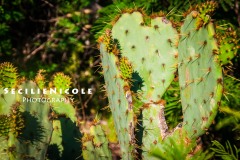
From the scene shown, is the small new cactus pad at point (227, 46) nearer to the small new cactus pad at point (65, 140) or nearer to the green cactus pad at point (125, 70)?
the green cactus pad at point (125, 70)

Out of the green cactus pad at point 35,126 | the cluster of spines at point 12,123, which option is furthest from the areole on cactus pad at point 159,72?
the cluster of spines at point 12,123

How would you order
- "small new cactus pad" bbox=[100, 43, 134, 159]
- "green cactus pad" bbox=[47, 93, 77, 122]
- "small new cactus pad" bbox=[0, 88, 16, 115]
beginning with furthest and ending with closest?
"green cactus pad" bbox=[47, 93, 77, 122] < "small new cactus pad" bbox=[0, 88, 16, 115] < "small new cactus pad" bbox=[100, 43, 134, 159]

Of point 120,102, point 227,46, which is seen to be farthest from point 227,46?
A: point 120,102

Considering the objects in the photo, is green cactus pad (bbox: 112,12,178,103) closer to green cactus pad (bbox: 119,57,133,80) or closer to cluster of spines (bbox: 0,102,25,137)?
green cactus pad (bbox: 119,57,133,80)

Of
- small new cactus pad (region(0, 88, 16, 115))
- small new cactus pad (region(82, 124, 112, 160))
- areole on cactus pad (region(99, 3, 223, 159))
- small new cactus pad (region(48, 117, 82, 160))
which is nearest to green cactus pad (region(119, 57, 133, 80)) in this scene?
areole on cactus pad (region(99, 3, 223, 159))

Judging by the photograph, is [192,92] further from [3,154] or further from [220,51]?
[3,154]

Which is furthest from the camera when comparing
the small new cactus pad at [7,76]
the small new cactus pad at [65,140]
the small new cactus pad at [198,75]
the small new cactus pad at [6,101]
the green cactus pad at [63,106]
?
the green cactus pad at [63,106]

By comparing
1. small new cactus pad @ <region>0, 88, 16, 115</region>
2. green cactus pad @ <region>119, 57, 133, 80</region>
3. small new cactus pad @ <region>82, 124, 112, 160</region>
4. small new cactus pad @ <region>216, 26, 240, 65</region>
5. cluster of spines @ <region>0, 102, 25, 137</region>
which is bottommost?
small new cactus pad @ <region>82, 124, 112, 160</region>
